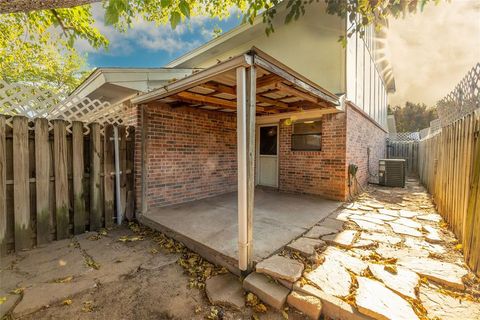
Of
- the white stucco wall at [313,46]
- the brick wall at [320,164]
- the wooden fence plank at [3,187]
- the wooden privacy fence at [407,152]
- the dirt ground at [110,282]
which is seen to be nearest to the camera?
the dirt ground at [110,282]

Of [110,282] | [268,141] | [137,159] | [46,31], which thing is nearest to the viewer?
[110,282]

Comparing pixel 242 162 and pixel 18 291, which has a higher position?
pixel 242 162

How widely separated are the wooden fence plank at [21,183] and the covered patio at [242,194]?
A: 5.50 ft

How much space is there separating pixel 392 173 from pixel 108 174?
8929mm

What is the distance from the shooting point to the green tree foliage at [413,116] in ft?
87.4

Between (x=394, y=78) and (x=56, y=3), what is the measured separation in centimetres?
1697

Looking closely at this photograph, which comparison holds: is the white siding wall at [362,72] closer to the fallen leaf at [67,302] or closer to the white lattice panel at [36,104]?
the white lattice panel at [36,104]

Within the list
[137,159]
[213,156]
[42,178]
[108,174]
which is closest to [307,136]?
[213,156]

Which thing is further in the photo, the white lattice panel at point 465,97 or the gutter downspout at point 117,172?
the gutter downspout at point 117,172

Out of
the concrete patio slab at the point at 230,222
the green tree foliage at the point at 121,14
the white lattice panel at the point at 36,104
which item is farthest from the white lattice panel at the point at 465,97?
the white lattice panel at the point at 36,104

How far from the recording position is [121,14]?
12.2 feet

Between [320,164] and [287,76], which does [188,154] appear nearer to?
[287,76]

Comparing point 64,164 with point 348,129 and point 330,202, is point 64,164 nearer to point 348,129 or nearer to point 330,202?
point 330,202

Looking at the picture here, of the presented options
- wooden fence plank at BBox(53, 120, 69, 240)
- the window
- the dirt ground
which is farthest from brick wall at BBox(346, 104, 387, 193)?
wooden fence plank at BBox(53, 120, 69, 240)
